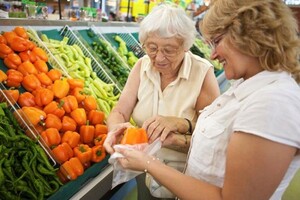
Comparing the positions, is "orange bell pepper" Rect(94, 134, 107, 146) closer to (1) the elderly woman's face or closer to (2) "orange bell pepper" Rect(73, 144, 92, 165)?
(2) "orange bell pepper" Rect(73, 144, 92, 165)

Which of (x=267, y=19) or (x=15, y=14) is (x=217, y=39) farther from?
(x=15, y=14)

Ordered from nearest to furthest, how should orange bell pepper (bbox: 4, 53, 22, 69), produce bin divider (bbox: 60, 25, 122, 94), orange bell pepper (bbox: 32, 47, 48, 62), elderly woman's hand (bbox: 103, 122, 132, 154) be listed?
elderly woman's hand (bbox: 103, 122, 132, 154), orange bell pepper (bbox: 4, 53, 22, 69), orange bell pepper (bbox: 32, 47, 48, 62), produce bin divider (bbox: 60, 25, 122, 94)

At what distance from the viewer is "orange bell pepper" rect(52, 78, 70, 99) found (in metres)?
2.49

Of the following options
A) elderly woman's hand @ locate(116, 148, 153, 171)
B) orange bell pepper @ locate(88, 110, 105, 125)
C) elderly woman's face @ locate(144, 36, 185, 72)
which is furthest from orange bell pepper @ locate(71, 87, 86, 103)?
elderly woman's hand @ locate(116, 148, 153, 171)

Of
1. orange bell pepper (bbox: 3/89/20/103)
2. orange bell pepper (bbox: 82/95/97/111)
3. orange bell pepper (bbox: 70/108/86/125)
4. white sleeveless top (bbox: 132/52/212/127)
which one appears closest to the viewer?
white sleeveless top (bbox: 132/52/212/127)

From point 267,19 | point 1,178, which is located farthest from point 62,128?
point 267,19

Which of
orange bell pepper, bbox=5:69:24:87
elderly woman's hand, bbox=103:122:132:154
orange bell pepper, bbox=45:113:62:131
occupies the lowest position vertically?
orange bell pepper, bbox=45:113:62:131

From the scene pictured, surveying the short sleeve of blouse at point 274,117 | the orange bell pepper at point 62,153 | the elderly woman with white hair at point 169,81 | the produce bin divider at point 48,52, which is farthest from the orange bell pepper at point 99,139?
the short sleeve of blouse at point 274,117

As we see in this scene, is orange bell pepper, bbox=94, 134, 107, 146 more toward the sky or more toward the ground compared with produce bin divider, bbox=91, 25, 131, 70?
more toward the ground

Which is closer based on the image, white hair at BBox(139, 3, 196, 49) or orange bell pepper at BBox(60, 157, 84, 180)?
white hair at BBox(139, 3, 196, 49)

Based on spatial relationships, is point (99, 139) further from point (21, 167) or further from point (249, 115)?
point (249, 115)

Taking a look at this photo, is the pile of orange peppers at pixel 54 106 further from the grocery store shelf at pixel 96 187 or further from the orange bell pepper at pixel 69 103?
the grocery store shelf at pixel 96 187

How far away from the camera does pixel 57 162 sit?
201 centimetres

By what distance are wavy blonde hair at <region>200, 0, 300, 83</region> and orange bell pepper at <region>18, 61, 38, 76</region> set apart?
6.12 ft
